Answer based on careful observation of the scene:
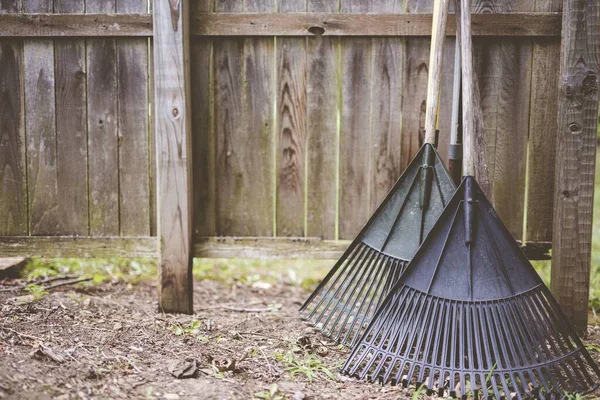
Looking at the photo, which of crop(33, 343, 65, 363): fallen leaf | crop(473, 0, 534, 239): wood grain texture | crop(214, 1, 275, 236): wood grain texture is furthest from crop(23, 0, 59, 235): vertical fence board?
crop(473, 0, 534, 239): wood grain texture

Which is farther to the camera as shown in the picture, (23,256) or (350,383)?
(23,256)

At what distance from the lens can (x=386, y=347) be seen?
2338 mm

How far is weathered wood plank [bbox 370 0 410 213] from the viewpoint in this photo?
2.75 m

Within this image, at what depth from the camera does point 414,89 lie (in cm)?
278

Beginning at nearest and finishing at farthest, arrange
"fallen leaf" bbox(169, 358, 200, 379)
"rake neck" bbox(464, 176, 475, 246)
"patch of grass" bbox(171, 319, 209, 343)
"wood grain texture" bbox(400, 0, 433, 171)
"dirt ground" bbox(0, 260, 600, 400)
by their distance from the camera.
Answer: "dirt ground" bbox(0, 260, 600, 400)
"fallen leaf" bbox(169, 358, 200, 379)
"rake neck" bbox(464, 176, 475, 246)
"patch of grass" bbox(171, 319, 209, 343)
"wood grain texture" bbox(400, 0, 433, 171)

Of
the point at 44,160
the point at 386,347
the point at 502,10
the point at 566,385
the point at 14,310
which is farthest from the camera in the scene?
the point at 44,160

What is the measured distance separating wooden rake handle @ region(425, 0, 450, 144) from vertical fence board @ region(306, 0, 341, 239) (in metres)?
0.46

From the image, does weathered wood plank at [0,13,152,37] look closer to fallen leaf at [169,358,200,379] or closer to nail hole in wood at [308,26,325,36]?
nail hole in wood at [308,26,325,36]

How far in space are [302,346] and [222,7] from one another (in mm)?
1619

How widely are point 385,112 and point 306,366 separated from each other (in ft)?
4.16

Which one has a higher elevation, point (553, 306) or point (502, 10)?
point (502, 10)

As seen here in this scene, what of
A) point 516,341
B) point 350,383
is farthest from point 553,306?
point 350,383

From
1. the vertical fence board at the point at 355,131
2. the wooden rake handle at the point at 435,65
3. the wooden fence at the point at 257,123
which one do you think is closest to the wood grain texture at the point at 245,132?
the wooden fence at the point at 257,123

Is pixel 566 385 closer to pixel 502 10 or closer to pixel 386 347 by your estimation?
pixel 386 347
